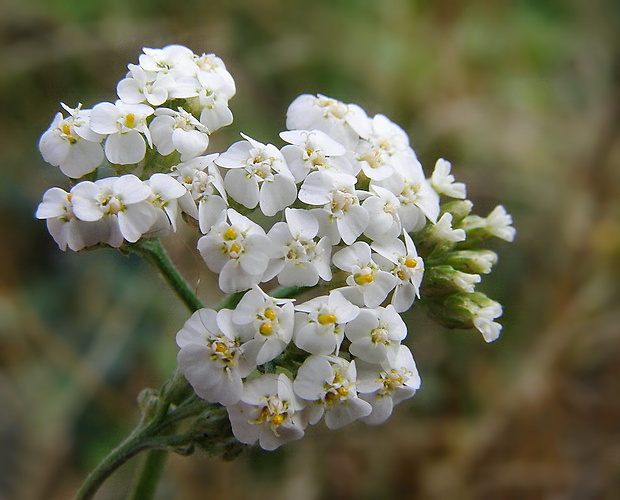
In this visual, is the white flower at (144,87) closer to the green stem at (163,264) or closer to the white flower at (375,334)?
the green stem at (163,264)

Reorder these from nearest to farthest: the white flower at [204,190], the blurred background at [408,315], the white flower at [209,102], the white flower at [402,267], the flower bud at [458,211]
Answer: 1. the white flower at [204,190]
2. the white flower at [402,267]
3. the white flower at [209,102]
4. the flower bud at [458,211]
5. the blurred background at [408,315]

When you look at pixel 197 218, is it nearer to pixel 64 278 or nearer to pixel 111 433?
pixel 111 433

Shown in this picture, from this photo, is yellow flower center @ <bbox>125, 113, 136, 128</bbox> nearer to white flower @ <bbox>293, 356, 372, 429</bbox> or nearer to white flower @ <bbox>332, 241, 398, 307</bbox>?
white flower @ <bbox>332, 241, 398, 307</bbox>

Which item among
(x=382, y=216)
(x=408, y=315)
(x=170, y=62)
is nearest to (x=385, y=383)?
(x=382, y=216)

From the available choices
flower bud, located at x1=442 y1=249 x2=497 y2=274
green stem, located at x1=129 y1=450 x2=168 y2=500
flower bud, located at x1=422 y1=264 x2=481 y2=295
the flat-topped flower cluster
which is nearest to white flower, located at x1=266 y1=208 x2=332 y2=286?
the flat-topped flower cluster

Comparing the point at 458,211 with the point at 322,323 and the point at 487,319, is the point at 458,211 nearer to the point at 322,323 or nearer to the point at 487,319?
the point at 487,319

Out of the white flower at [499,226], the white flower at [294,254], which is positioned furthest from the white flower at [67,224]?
the white flower at [499,226]
